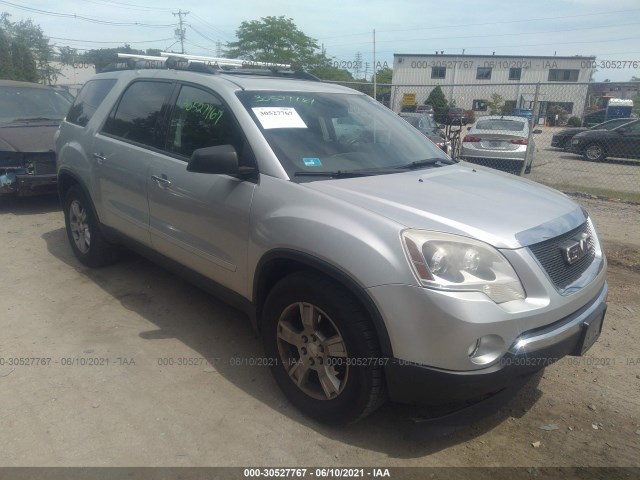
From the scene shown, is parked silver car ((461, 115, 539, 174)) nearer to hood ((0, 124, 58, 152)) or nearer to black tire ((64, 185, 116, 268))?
hood ((0, 124, 58, 152))

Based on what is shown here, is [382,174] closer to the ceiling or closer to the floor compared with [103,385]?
closer to the ceiling

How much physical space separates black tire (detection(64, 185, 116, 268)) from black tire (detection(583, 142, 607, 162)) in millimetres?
15204

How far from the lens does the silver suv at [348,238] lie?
7.60ft

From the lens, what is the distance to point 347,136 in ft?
11.6

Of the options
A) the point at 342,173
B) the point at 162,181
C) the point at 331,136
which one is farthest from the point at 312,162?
the point at 162,181

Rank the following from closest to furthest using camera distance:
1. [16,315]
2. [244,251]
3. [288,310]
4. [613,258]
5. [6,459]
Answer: [6,459], [288,310], [244,251], [16,315], [613,258]

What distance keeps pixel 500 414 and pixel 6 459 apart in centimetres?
269

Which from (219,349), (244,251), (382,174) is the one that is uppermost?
(382,174)

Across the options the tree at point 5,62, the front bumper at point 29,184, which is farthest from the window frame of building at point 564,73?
the front bumper at point 29,184

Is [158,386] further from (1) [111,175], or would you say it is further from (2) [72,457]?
(1) [111,175]

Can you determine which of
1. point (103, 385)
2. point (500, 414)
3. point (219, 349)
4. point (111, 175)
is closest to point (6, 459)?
point (103, 385)

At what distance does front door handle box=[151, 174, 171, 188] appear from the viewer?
11.9ft

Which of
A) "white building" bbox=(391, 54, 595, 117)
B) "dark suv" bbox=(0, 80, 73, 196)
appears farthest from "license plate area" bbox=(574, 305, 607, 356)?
"white building" bbox=(391, 54, 595, 117)

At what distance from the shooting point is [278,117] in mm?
3268
